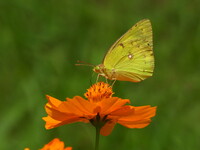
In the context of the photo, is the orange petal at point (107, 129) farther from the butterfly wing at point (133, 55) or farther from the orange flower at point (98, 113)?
the butterfly wing at point (133, 55)

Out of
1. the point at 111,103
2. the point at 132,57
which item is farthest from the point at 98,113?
the point at 132,57

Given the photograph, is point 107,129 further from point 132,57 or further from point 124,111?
point 132,57

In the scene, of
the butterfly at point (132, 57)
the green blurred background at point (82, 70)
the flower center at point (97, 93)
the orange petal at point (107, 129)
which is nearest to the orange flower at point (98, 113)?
the orange petal at point (107, 129)

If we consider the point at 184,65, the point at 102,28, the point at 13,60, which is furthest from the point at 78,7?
the point at 184,65

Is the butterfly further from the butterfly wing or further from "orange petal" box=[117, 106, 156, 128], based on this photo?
"orange petal" box=[117, 106, 156, 128]

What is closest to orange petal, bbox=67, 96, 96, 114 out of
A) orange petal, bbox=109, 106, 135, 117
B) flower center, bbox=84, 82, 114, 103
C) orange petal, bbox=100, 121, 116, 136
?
orange petal, bbox=109, 106, 135, 117

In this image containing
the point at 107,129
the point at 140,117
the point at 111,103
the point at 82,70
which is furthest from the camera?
the point at 82,70
